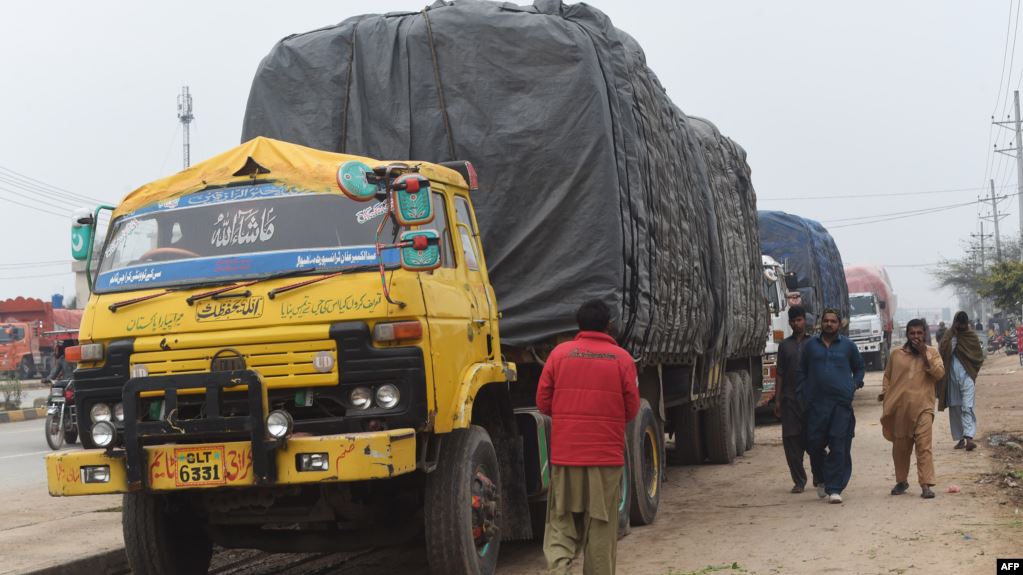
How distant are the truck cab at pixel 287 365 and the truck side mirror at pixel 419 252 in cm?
1

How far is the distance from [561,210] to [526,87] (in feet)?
3.00

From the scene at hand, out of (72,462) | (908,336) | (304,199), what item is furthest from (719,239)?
(72,462)

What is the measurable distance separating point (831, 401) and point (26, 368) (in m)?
38.9

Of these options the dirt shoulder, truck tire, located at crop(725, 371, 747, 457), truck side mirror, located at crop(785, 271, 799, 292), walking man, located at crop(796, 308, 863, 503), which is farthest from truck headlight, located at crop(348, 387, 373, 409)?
truck side mirror, located at crop(785, 271, 799, 292)

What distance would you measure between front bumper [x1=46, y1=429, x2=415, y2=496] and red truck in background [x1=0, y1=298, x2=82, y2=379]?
34742 millimetres

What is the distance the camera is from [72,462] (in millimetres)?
6176

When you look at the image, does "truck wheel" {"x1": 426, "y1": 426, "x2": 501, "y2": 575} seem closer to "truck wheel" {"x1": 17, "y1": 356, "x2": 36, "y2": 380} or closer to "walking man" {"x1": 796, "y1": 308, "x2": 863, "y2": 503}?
"walking man" {"x1": 796, "y1": 308, "x2": 863, "y2": 503}

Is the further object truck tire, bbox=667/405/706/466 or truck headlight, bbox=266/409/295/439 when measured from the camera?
truck tire, bbox=667/405/706/466

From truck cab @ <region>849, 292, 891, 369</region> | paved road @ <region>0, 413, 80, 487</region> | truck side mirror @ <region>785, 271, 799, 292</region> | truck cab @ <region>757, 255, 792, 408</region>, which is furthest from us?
truck cab @ <region>849, 292, 891, 369</region>

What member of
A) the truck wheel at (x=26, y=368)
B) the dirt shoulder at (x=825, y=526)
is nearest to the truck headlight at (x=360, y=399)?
the dirt shoulder at (x=825, y=526)

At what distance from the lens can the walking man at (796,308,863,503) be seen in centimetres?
1044

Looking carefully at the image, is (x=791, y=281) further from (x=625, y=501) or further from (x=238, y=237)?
(x=238, y=237)

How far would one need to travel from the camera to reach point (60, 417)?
1680cm

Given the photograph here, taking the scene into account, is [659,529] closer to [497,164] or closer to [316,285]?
[497,164]
